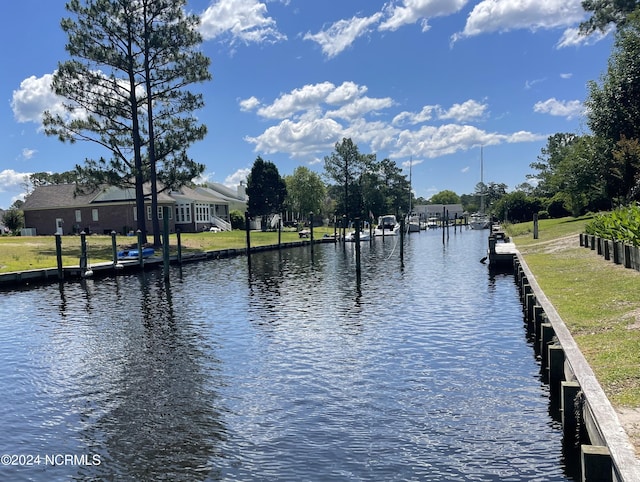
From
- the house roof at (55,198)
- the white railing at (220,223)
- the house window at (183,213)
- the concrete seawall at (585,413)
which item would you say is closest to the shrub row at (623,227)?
the concrete seawall at (585,413)

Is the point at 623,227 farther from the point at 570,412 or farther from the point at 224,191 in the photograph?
the point at 224,191

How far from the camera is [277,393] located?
10680mm

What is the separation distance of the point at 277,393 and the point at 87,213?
190 ft

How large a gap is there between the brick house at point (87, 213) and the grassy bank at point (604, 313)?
4913 centimetres

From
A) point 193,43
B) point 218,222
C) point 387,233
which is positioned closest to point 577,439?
point 193,43

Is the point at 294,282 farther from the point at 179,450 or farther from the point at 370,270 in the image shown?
the point at 179,450

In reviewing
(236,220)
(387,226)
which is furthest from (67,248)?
(387,226)

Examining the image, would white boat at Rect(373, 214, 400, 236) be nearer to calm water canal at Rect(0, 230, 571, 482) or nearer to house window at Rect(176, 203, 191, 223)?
house window at Rect(176, 203, 191, 223)

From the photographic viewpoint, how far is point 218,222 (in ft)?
233

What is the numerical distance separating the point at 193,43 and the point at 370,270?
79.2 ft

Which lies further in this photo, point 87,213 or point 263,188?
point 263,188

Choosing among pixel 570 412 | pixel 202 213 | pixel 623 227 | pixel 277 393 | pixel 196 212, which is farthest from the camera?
pixel 202 213

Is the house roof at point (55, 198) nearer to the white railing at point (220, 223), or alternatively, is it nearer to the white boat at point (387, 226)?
the white railing at point (220, 223)

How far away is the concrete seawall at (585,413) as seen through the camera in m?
5.53
